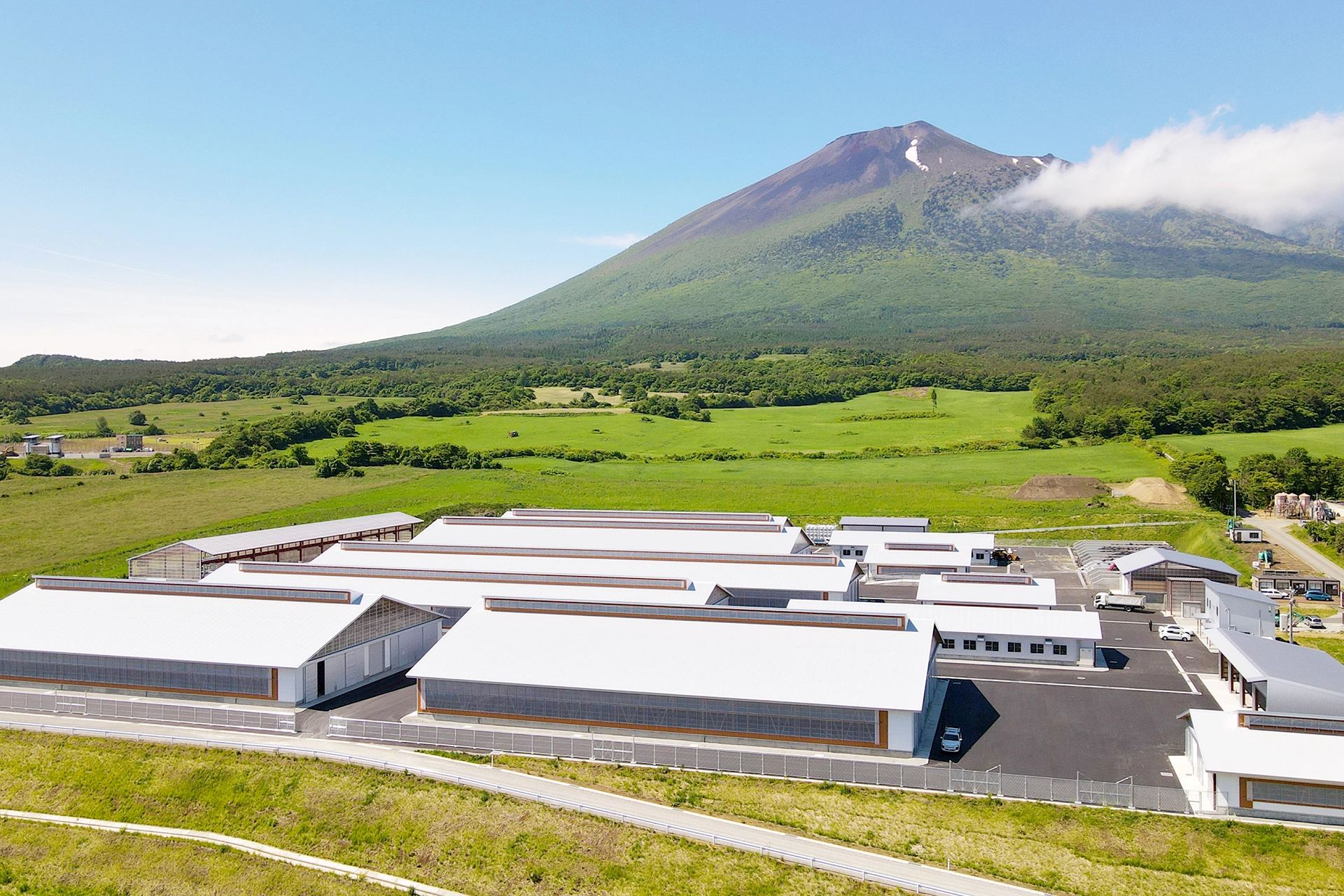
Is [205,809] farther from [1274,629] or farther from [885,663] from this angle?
[1274,629]

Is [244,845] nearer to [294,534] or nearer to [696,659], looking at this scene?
[696,659]

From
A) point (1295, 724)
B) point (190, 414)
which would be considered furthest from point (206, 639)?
point (190, 414)

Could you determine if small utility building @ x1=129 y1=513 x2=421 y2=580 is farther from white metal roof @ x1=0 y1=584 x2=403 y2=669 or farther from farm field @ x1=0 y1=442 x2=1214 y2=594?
white metal roof @ x1=0 y1=584 x2=403 y2=669

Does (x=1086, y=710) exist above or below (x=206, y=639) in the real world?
below

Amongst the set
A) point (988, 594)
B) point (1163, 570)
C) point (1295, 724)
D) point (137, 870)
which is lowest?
point (137, 870)

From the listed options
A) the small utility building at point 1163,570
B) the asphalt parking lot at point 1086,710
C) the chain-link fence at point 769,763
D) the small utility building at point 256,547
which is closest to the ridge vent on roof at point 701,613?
the asphalt parking lot at point 1086,710

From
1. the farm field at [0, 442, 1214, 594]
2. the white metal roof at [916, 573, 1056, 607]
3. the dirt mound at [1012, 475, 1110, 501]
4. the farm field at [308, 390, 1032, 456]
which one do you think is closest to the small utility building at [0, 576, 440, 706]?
the farm field at [0, 442, 1214, 594]
